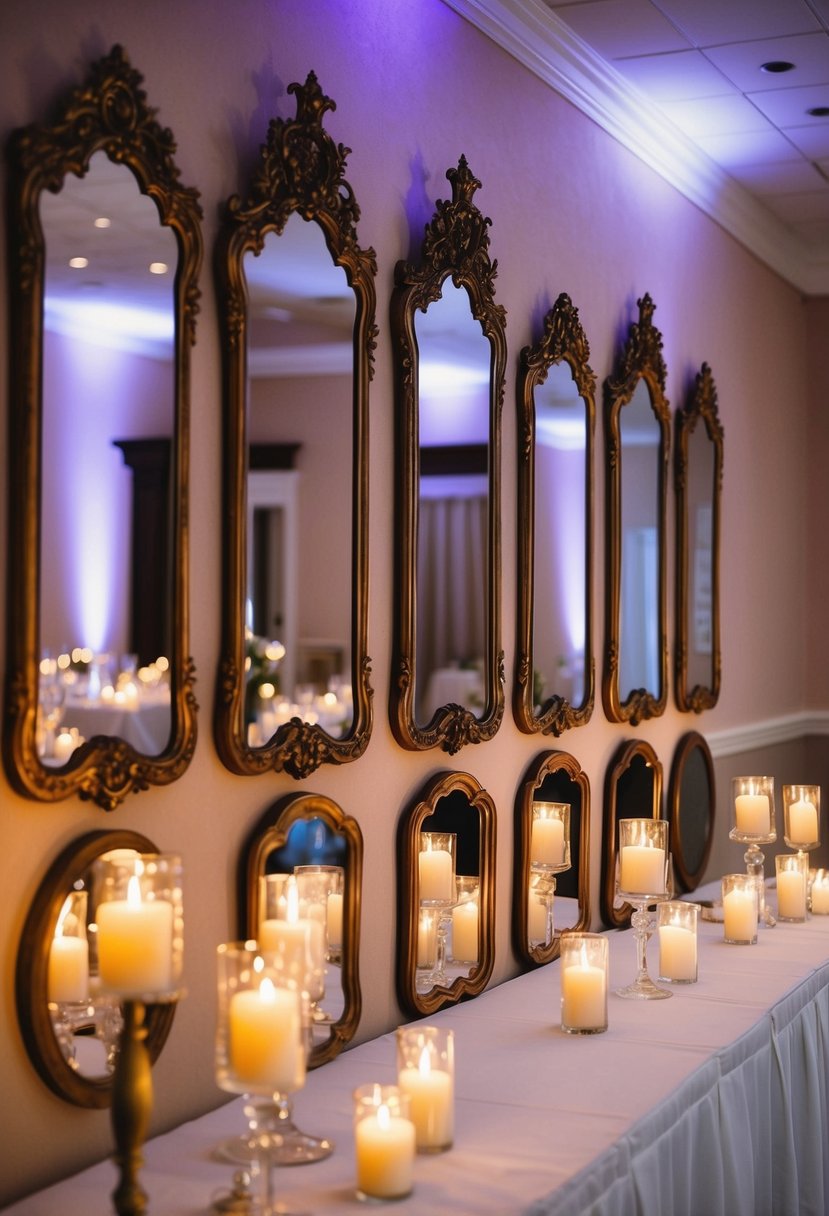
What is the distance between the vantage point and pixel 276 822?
2.62m

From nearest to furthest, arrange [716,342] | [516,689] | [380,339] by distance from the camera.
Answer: [380,339], [516,689], [716,342]

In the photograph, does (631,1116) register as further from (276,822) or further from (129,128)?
(129,128)

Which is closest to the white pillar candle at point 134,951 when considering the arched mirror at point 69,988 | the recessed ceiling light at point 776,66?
the arched mirror at point 69,988

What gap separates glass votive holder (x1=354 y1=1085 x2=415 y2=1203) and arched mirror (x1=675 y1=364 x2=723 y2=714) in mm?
2934

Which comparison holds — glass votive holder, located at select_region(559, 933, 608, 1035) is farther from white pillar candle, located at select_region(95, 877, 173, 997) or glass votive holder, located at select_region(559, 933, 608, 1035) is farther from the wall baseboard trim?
the wall baseboard trim

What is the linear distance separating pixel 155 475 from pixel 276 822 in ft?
2.25

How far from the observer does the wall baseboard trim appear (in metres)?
5.31

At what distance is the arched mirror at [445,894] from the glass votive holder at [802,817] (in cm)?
126

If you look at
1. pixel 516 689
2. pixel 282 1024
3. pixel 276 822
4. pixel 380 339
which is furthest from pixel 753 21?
pixel 282 1024

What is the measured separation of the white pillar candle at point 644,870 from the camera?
3307mm

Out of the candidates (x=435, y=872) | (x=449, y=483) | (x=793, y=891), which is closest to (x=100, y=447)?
(x=449, y=483)

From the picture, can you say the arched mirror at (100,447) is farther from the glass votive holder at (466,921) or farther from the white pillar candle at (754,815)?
the white pillar candle at (754,815)

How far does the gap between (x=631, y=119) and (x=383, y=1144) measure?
332cm

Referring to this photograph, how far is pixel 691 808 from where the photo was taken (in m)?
4.91
